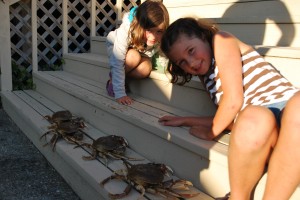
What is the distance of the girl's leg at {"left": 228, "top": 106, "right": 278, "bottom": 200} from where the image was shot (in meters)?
1.30

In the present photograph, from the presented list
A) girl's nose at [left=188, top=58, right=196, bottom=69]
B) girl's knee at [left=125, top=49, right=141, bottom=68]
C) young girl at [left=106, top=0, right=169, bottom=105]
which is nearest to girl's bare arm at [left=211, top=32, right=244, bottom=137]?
girl's nose at [left=188, top=58, right=196, bottom=69]

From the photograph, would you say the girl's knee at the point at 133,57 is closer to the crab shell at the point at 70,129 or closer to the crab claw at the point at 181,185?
the crab shell at the point at 70,129

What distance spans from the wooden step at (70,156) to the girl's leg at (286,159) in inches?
17.5

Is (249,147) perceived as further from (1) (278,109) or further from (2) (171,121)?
(2) (171,121)

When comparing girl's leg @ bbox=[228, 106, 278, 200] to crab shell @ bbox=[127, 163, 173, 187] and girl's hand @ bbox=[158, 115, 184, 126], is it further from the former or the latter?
girl's hand @ bbox=[158, 115, 184, 126]

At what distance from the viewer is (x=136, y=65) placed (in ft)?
8.77

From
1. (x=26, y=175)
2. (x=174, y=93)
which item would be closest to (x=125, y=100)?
(x=174, y=93)

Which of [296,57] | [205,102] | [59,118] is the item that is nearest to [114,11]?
[59,118]

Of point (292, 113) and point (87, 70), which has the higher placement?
point (292, 113)

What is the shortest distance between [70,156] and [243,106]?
1.09 m

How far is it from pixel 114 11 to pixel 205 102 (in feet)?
11.4

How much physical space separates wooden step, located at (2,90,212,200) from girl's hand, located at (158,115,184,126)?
0.26 m

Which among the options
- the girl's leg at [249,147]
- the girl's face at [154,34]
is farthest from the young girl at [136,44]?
the girl's leg at [249,147]

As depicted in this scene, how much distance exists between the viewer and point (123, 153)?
210 centimetres
